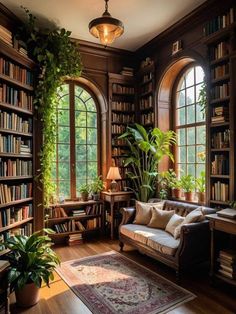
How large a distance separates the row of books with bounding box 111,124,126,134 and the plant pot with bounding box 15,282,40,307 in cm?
311

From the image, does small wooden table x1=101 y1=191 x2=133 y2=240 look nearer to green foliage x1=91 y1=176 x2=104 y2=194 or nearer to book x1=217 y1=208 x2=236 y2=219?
green foliage x1=91 y1=176 x2=104 y2=194

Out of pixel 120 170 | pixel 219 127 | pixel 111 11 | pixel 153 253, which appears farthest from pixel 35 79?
pixel 153 253

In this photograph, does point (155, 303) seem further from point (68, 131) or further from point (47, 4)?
point (47, 4)

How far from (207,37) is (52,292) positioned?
384cm

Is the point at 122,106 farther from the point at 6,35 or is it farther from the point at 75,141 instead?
the point at 6,35

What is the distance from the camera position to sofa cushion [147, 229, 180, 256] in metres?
3.03

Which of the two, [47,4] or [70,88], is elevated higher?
[47,4]

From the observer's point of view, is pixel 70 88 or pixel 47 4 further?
pixel 70 88

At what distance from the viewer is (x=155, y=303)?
253 cm

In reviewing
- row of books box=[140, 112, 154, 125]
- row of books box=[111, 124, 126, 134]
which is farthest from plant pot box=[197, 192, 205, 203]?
row of books box=[111, 124, 126, 134]

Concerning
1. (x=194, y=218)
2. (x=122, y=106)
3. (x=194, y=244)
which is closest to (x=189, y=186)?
(x=194, y=218)

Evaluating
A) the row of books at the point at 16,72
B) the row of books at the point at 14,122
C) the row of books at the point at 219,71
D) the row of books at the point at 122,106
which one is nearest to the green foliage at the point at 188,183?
the row of books at the point at 219,71

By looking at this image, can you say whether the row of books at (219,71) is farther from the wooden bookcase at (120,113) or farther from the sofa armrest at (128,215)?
the sofa armrest at (128,215)

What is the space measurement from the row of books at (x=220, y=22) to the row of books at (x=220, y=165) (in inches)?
68.3
